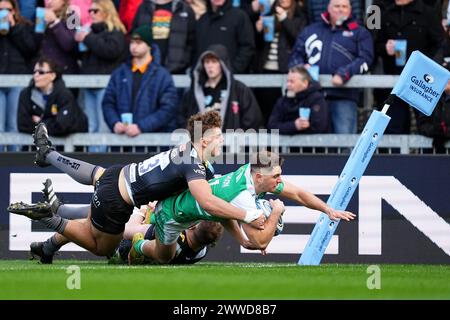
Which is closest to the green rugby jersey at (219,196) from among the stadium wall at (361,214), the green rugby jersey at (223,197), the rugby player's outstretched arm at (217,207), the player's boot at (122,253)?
the green rugby jersey at (223,197)

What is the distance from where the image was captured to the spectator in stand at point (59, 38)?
17.3 metres

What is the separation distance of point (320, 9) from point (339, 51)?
840mm

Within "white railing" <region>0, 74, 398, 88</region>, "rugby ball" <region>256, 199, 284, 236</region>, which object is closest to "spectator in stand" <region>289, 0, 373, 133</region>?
"white railing" <region>0, 74, 398, 88</region>

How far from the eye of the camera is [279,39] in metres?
17.1

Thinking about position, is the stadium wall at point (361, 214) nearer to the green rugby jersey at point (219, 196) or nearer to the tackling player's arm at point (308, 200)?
the tackling player's arm at point (308, 200)

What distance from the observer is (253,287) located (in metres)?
10.9

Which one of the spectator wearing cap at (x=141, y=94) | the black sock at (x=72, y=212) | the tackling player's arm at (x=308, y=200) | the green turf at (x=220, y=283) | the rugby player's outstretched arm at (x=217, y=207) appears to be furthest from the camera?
the spectator wearing cap at (x=141, y=94)

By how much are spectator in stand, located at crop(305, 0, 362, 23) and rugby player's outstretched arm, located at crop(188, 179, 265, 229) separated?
5.22m

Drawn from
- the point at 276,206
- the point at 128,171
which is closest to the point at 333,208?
the point at 276,206

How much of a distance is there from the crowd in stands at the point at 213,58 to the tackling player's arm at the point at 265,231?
3.70m

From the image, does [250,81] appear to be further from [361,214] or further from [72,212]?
[72,212]

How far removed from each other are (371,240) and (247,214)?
3378 millimetres

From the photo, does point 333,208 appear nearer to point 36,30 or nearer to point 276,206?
point 276,206
